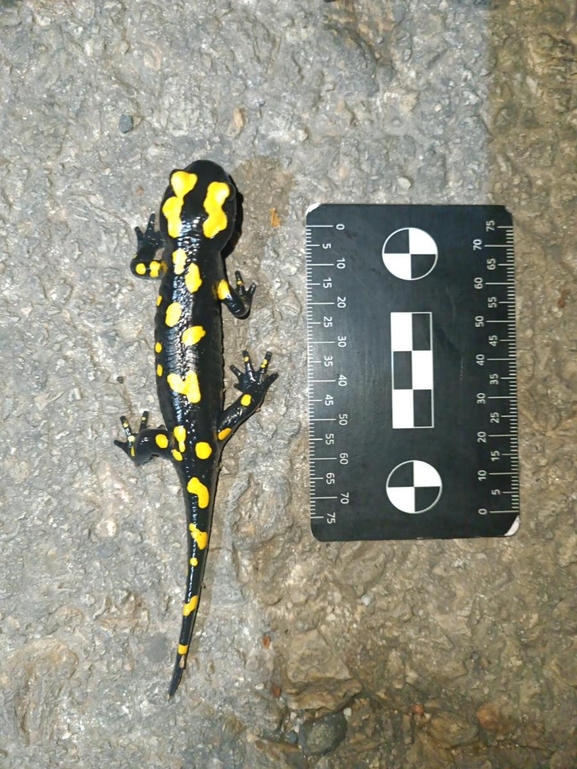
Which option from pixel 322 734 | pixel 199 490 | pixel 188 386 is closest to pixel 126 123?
pixel 188 386

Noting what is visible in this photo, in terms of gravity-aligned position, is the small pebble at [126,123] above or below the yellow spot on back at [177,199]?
above

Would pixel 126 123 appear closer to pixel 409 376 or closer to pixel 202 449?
pixel 202 449

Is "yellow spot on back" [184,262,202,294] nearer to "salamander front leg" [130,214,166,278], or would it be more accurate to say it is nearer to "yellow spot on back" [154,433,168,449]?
"salamander front leg" [130,214,166,278]

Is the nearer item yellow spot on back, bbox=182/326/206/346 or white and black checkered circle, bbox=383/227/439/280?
yellow spot on back, bbox=182/326/206/346

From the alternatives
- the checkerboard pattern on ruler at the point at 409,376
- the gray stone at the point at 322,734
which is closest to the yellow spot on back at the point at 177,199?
the checkerboard pattern on ruler at the point at 409,376

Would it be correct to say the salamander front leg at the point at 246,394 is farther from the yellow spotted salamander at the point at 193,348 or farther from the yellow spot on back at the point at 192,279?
the yellow spot on back at the point at 192,279

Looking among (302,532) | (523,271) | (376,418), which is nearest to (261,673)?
(302,532)

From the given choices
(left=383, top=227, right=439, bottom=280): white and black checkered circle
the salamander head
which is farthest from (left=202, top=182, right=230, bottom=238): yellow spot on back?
(left=383, top=227, right=439, bottom=280): white and black checkered circle

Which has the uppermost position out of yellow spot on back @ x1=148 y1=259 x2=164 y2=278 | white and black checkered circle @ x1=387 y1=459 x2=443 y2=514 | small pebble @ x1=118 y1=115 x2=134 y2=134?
small pebble @ x1=118 y1=115 x2=134 y2=134
